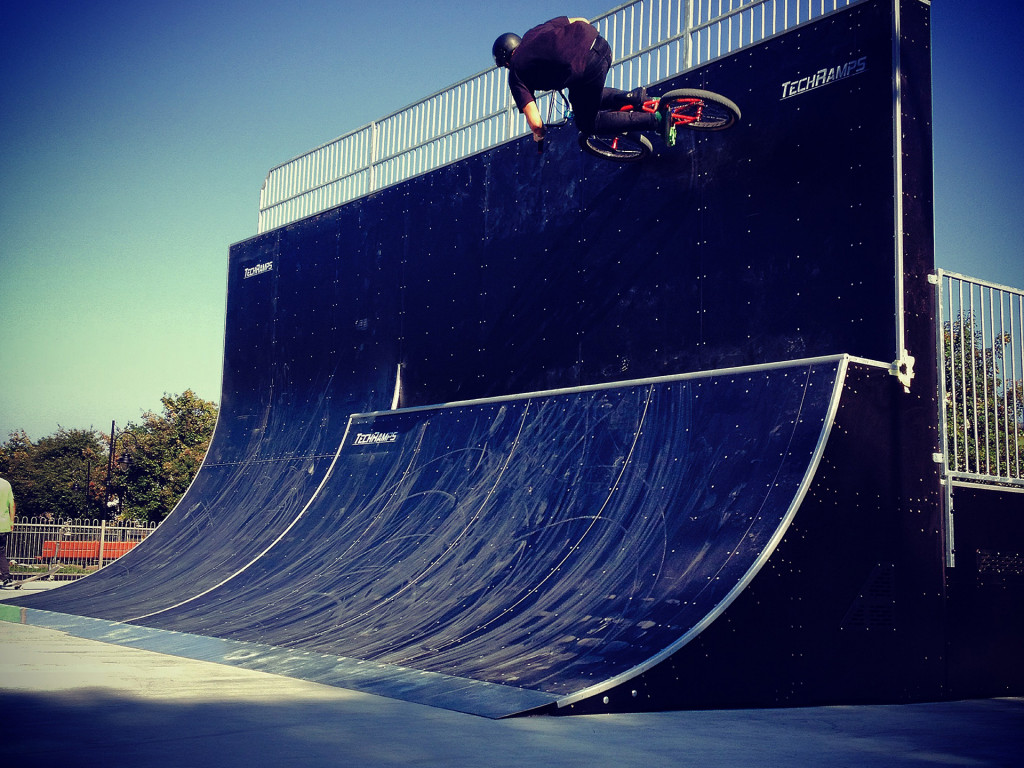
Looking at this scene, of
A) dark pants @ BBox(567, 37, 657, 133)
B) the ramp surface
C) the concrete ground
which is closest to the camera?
the concrete ground

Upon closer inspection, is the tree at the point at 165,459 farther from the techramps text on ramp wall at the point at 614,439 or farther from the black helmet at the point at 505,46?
the black helmet at the point at 505,46

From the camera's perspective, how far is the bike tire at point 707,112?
8266 millimetres

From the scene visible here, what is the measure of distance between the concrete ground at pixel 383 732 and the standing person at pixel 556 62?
4.10 m

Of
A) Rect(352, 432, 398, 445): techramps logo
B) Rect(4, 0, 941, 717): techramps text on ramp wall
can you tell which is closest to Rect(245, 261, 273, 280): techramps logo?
Rect(4, 0, 941, 717): techramps text on ramp wall

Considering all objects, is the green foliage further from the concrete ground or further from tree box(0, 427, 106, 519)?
the concrete ground

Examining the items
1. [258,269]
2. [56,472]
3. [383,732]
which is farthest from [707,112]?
[56,472]

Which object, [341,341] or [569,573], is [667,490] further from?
[341,341]

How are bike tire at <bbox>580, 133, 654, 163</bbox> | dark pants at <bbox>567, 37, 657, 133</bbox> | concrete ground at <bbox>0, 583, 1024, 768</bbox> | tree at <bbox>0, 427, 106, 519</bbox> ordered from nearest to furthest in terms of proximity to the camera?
concrete ground at <bbox>0, 583, 1024, 768</bbox>
dark pants at <bbox>567, 37, 657, 133</bbox>
bike tire at <bbox>580, 133, 654, 163</bbox>
tree at <bbox>0, 427, 106, 519</bbox>

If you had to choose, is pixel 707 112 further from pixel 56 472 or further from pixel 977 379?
pixel 56 472

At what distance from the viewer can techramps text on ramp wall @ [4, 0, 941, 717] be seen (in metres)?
6.85

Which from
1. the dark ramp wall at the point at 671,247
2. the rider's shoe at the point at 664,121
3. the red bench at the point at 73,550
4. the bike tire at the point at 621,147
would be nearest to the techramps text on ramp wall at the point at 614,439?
the dark ramp wall at the point at 671,247

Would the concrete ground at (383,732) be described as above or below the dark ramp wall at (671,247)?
below

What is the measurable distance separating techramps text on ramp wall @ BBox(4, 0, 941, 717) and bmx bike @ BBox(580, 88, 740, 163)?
0.37 metres

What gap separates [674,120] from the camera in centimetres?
823
